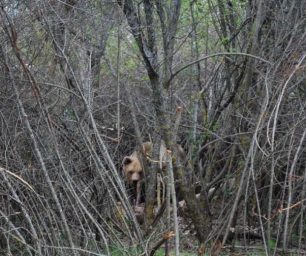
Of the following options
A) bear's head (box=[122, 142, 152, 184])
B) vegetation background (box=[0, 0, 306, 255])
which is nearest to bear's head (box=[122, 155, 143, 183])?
bear's head (box=[122, 142, 152, 184])

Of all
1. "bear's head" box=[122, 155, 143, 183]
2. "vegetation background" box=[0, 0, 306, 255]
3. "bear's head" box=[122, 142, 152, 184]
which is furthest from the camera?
"bear's head" box=[122, 155, 143, 183]

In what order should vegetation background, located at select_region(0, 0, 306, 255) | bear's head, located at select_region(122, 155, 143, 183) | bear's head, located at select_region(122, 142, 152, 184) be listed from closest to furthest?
vegetation background, located at select_region(0, 0, 306, 255)
bear's head, located at select_region(122, 142, 152, 184)
bear's head, located at select_region(122, 155, 143, 183)

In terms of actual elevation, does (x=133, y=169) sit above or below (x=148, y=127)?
below

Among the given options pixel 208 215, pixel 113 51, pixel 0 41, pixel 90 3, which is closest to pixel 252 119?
pixel 208 215

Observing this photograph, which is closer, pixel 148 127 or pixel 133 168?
pixel 148 127

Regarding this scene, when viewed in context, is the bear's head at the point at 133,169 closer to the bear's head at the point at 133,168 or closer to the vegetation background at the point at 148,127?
the bear's head at the point at 133,168

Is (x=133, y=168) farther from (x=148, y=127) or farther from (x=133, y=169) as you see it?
(x=148, y=127)

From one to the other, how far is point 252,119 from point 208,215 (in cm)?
125

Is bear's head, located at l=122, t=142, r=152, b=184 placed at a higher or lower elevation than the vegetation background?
lower

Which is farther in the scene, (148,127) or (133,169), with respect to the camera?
(133,169)

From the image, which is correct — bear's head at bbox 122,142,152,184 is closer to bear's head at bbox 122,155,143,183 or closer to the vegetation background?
bear's head at bbox 122,155,143,183

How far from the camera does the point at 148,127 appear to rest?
8141 mm

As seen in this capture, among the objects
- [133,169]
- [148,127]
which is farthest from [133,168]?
[148,127]

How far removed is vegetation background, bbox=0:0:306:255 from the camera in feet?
16.5
